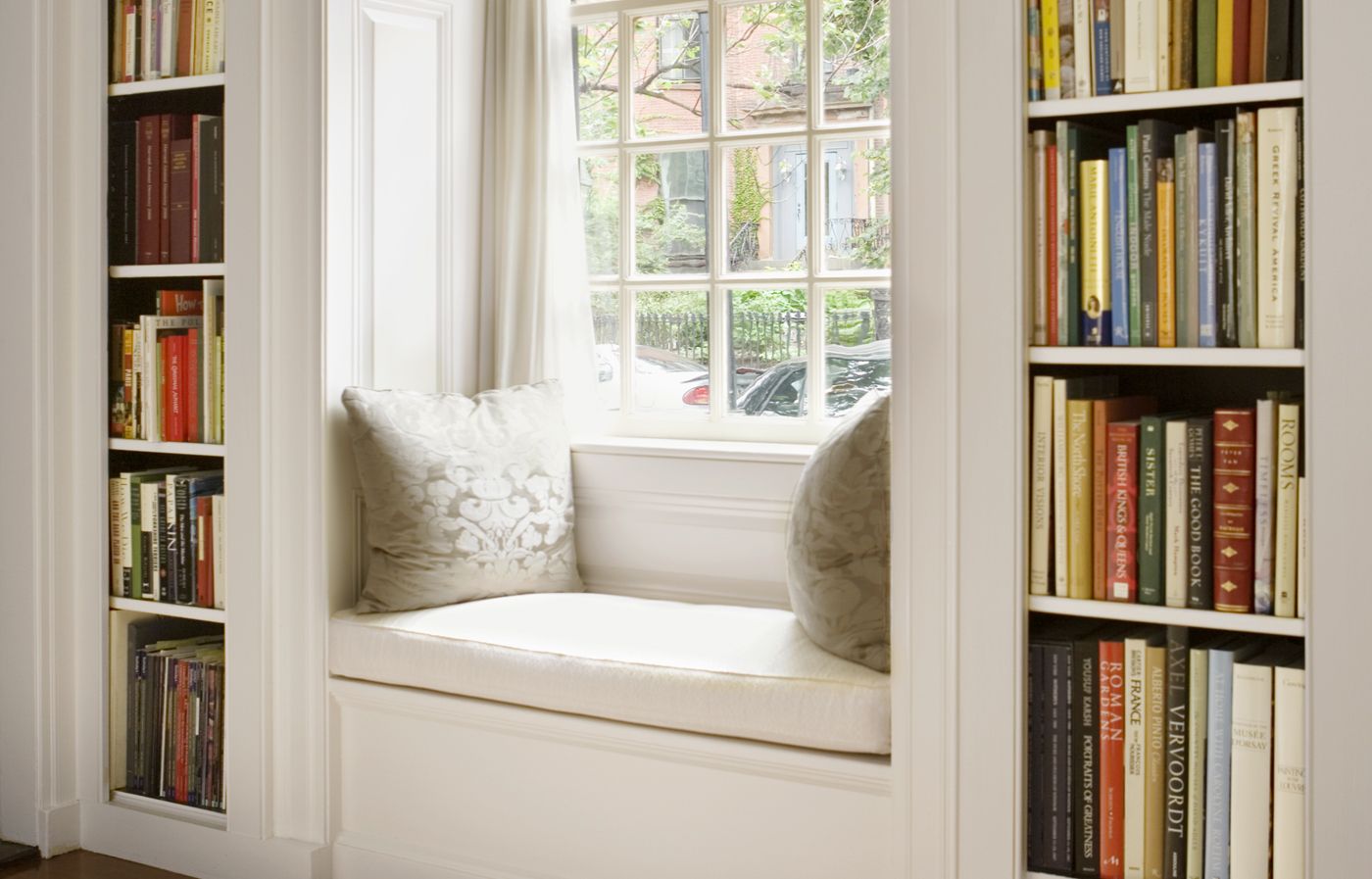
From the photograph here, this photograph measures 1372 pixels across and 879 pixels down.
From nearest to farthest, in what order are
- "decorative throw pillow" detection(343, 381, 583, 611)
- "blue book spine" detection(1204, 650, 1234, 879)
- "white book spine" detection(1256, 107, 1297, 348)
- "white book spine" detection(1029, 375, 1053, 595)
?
"white book spine" detection(1256, 107, 1297, 348)
"blue book spine" detection(1204, 650, 1234, 879)
"white book spine" detection(1029, 375, 1053, 595)
"decorative throw pillow" detection(343, 381, 583, 611)

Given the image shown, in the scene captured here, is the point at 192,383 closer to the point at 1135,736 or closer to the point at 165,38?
the point at 165,38

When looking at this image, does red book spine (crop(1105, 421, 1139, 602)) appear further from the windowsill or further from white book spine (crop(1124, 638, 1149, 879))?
the windowsill

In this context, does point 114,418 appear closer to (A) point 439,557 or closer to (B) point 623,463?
(A) point 439,557

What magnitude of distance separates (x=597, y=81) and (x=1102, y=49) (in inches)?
59.9

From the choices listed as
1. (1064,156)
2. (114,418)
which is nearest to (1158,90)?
(1064,156)

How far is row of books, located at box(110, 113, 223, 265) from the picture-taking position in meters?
2.94

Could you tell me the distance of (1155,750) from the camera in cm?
205

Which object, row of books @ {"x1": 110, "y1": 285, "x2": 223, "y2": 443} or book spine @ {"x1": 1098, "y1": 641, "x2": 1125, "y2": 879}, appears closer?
book spine @ {"x1": 1098, "y1": 641, "x2": 1125, "y2": 879}

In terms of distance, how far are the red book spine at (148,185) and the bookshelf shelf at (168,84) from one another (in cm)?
6

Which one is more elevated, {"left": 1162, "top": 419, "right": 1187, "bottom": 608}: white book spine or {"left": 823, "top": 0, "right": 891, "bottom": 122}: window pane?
{"left": 823, "top": 0, "right": 891, "bottom": 122}: window pane

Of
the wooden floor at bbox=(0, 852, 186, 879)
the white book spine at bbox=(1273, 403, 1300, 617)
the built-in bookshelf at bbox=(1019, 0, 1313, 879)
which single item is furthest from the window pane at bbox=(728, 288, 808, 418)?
the wooden floor at bbox=(0, 852, 186, 879)

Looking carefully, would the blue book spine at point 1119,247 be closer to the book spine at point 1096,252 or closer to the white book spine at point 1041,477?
the book spine at point 1096,252

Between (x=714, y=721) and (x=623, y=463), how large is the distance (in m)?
0.83

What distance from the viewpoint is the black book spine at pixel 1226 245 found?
1.93 m
